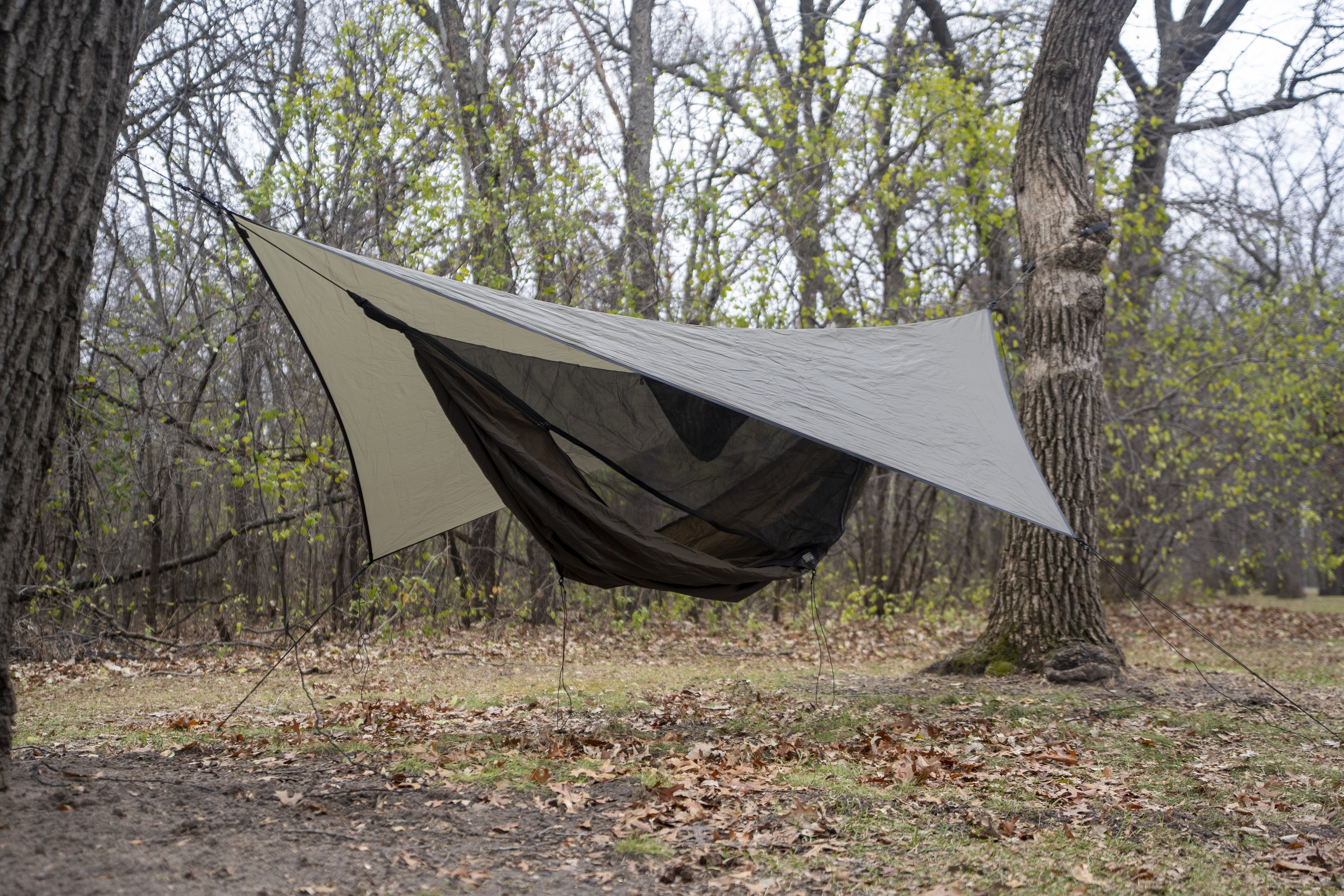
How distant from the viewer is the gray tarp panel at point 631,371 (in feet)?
8.59

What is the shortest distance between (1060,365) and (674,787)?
3.06 meters

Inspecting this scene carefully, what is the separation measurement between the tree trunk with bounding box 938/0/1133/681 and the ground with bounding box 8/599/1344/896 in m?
0.27

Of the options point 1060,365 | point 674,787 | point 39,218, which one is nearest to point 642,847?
point 674,787

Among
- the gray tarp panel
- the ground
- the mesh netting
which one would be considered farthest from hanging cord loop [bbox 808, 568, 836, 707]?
the gray tarp panel

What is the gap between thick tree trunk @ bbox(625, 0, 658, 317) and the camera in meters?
6.91

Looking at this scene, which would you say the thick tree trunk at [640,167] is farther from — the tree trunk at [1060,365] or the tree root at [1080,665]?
the tree root at [1080,665]

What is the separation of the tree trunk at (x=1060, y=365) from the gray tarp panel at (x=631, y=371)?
0.64 m

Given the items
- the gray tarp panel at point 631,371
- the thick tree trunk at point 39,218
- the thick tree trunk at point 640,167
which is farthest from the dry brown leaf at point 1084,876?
the thick tree trunk at point 640,167

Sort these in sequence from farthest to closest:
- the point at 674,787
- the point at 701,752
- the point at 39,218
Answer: the point at 701,752
the point at 674,787
the point at 39,218

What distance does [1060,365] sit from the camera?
4320mm

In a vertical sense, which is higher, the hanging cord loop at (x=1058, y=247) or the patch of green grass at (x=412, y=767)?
the hanging cord loop at (x=1058, y=247)

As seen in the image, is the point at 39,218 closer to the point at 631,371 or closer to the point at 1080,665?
the point at 631,371

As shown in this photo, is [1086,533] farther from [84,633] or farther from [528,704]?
[84,633]

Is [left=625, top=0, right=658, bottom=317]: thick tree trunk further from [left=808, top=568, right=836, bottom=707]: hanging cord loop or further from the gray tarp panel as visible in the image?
the gray tarp panel
